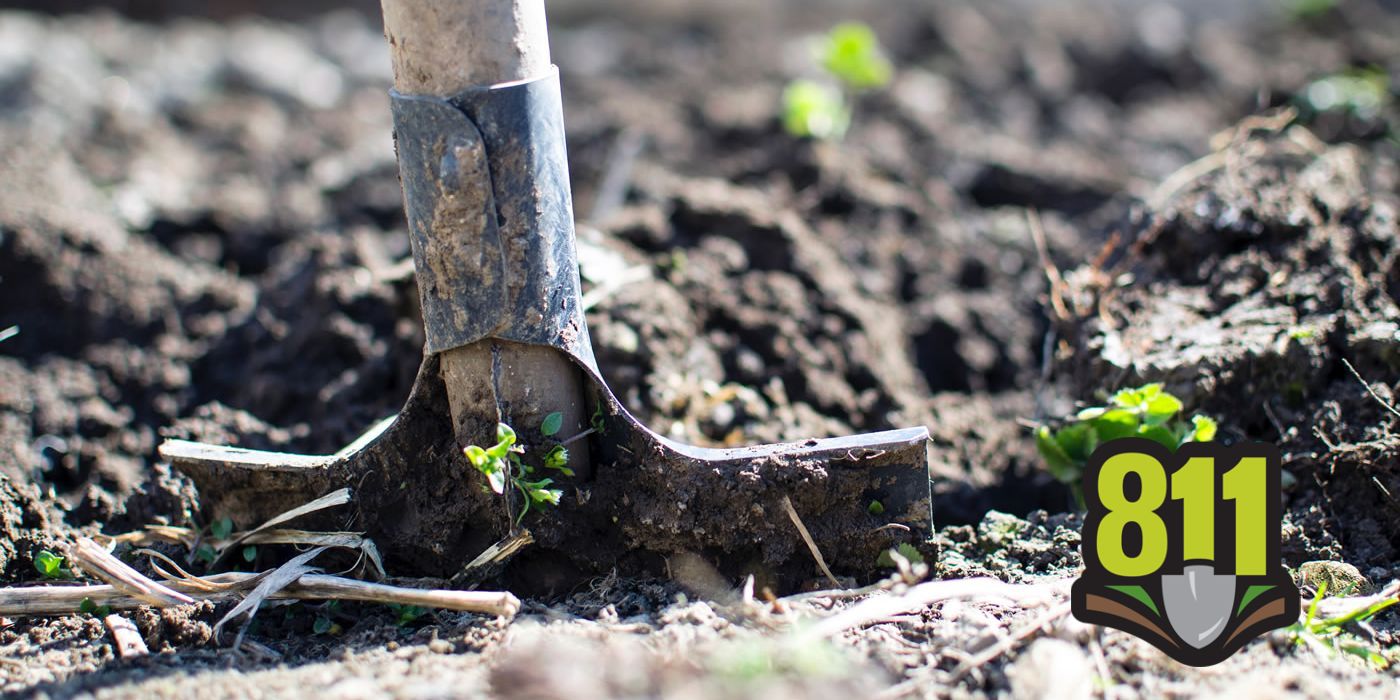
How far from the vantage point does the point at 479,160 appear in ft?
5.41

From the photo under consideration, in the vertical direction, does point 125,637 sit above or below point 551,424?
below

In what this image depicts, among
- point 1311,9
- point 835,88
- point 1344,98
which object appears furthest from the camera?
point 1311,9

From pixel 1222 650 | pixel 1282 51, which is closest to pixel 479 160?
pixel 1222 650

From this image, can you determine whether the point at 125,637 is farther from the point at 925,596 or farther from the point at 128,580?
the point at 925,596

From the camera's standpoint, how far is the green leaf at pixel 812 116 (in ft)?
12.8

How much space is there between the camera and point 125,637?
1797mm

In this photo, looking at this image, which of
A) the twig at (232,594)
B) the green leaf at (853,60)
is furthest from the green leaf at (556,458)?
the green leaf at (853,60)

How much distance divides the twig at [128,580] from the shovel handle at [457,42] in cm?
91

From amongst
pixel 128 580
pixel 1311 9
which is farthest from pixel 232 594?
pixel 1311 9

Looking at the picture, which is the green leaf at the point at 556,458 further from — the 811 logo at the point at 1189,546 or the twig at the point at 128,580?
the 811 logo at the point at 1189,546

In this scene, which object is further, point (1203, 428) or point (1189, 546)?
point (1203, 428)

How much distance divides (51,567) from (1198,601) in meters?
1.87

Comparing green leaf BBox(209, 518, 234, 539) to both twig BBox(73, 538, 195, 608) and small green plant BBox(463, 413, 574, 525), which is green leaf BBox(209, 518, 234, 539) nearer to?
twig BBox(73, 538, 195, 608)

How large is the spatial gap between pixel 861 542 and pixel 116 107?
14.0 feet
